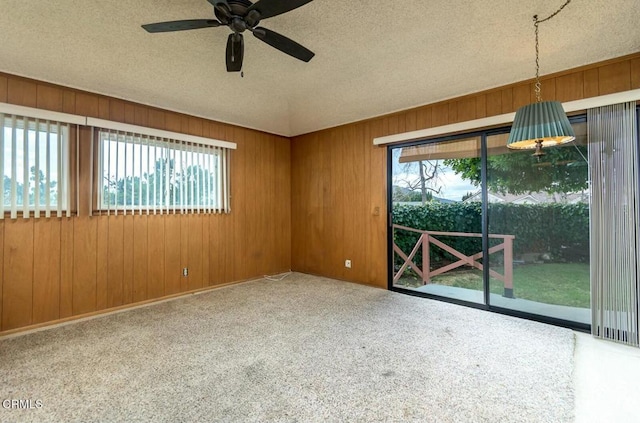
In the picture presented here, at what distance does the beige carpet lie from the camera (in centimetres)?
170

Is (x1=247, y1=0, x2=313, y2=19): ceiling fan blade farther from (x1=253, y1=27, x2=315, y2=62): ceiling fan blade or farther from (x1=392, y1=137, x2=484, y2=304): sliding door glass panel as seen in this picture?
(x1=392, y1=137, x2=484, y2=304): sliding door glass panel

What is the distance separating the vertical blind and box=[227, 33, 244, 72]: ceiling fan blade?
10.5ft

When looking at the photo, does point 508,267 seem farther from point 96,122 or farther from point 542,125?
point 96,122

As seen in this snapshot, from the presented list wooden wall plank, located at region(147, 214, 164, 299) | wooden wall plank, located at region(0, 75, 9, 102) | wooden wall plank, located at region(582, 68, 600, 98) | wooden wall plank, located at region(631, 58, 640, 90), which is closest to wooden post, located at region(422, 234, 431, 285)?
wooden wall plank, located at region(582, 68, 600, 98)

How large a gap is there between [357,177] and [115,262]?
11.1ft

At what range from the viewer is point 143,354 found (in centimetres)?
234

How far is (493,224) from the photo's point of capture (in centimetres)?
335

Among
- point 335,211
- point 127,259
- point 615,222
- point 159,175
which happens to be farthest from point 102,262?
point 615,222

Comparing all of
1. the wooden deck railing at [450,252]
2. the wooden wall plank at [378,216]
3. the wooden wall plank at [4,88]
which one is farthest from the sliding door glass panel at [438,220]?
the wooden wall plank at [4,88]

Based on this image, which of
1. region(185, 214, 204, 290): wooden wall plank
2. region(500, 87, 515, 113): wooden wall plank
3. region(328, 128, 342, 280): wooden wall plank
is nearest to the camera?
region(500, 87, 515, 113): wooden wall plank

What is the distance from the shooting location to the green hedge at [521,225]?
2.90m

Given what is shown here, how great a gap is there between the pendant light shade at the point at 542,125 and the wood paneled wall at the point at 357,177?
1207 millimetres

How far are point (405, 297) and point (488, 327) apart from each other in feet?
3.71

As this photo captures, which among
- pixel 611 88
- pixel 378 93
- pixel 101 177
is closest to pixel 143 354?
pixel 101 177
